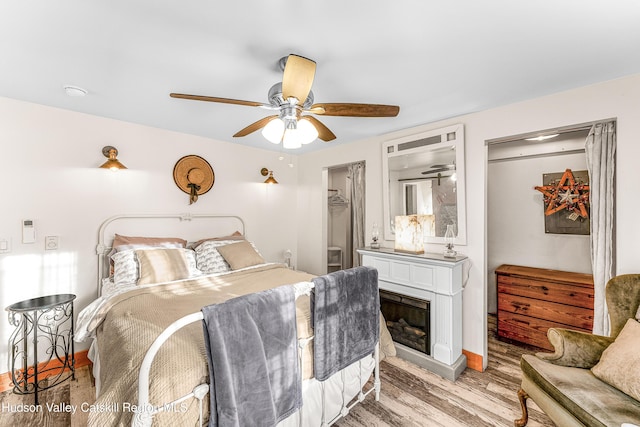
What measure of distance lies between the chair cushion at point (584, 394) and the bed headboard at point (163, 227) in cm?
338

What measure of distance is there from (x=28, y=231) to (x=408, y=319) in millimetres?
3662

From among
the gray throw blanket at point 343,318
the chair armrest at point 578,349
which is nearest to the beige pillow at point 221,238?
the gray throw blanket at point 343,318

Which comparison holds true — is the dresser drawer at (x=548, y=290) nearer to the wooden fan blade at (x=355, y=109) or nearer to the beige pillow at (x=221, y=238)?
the wooden fan blade at (x=355, y=109)

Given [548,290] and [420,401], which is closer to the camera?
[420,401]

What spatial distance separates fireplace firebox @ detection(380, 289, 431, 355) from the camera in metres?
2.64

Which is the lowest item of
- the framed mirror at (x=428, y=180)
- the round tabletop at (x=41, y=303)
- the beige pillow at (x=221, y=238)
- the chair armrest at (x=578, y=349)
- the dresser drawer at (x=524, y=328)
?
the dresser drawer at (x=524, y=328)

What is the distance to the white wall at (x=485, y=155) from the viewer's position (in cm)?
191

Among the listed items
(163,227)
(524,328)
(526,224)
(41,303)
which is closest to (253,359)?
(41,303)

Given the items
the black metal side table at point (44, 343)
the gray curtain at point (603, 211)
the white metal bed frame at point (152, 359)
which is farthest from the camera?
the black metal side table at point (44, 343)

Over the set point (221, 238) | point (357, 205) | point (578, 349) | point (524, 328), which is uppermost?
point (357, 205)

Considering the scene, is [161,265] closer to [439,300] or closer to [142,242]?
[142,242]

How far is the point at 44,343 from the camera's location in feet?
8.14

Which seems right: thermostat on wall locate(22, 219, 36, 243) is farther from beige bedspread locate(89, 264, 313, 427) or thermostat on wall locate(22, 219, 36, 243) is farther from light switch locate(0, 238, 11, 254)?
beige bedspread locate(89, 264, 313, 427)

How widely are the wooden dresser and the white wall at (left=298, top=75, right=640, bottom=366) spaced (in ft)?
2.50
